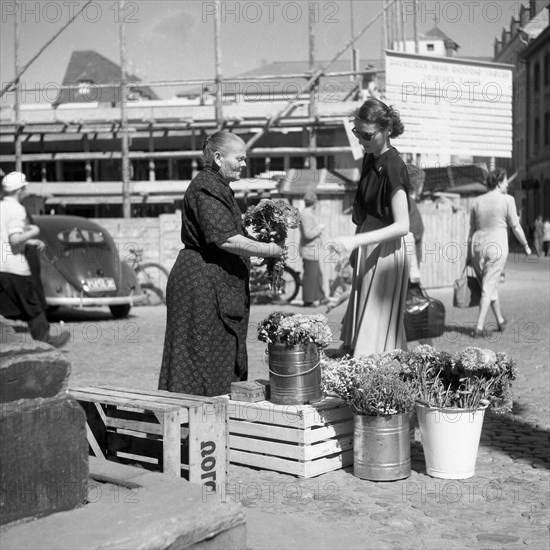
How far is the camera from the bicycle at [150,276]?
19547mm

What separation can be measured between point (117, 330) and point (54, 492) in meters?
11.3

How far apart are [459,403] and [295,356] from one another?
98 cm

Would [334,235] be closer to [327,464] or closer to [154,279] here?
[154,279]

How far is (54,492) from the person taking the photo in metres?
3.44

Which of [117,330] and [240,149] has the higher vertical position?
[240,149]

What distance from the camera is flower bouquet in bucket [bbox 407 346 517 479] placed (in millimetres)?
5645

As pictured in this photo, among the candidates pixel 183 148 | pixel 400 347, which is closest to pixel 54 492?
pixel 400 347

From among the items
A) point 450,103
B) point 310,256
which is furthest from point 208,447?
point 450,103

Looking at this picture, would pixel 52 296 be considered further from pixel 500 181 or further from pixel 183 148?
pixel 183 148

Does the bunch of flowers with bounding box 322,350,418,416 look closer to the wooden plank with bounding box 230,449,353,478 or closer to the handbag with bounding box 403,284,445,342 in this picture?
the wooden plank with bounding box 230,449,353,478

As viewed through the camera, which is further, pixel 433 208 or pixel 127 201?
pixel 127 201

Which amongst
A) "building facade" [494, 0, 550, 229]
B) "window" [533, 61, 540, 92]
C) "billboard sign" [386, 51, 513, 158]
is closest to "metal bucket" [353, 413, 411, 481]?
"billboard sign" [386, 51, 513, 158]

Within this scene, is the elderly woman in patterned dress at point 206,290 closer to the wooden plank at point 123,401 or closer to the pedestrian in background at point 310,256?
the wooden plank at point 123,401

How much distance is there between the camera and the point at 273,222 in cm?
Result: 596
